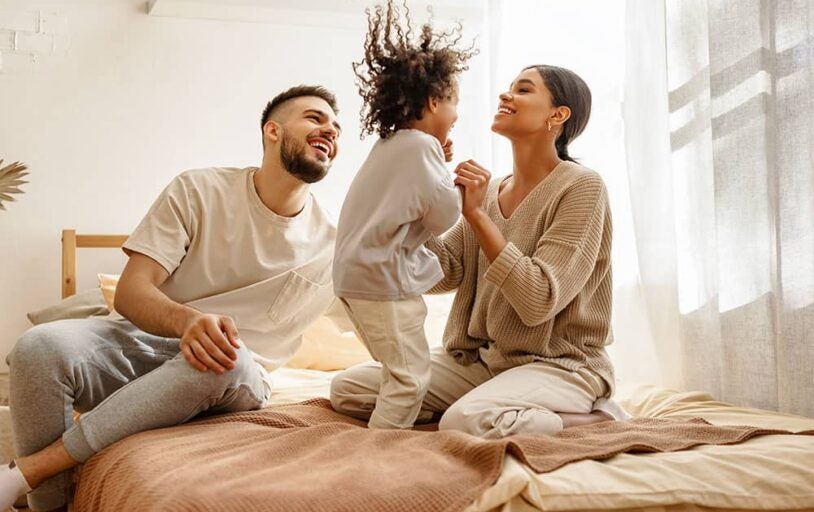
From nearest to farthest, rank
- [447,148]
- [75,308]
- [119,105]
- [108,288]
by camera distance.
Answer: [447,148] < [108,288] < [75,308] < [119,105]

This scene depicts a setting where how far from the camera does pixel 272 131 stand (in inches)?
89.2

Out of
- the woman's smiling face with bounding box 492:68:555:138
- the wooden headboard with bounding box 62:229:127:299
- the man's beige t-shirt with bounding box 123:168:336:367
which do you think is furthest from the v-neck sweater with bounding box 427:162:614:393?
the wooden headboard with bounding box 62:229:127:299

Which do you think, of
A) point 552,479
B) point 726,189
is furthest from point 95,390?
point 726,189

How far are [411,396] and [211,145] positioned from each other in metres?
2.19

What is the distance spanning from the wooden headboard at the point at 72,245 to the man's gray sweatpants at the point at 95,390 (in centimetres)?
152

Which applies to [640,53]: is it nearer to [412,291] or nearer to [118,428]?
[412,291]

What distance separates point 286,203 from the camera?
84.1 inches

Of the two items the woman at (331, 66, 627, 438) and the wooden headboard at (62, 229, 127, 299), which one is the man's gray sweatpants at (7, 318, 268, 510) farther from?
the wooden headboard at (62, 229, 127, 299)

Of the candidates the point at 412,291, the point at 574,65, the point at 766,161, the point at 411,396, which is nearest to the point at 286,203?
the point at 412,291

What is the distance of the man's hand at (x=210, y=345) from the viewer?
5.46 ft

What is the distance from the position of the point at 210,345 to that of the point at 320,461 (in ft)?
1.29

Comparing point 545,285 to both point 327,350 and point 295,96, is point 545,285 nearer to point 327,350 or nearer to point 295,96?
point 295,96

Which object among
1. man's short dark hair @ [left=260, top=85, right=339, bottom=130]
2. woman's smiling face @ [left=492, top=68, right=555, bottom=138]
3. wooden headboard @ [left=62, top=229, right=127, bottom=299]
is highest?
man's short dark hair @ [left=260, top=85, right=339, bottom=130]

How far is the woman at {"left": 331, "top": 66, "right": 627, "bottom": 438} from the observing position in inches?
67.2
